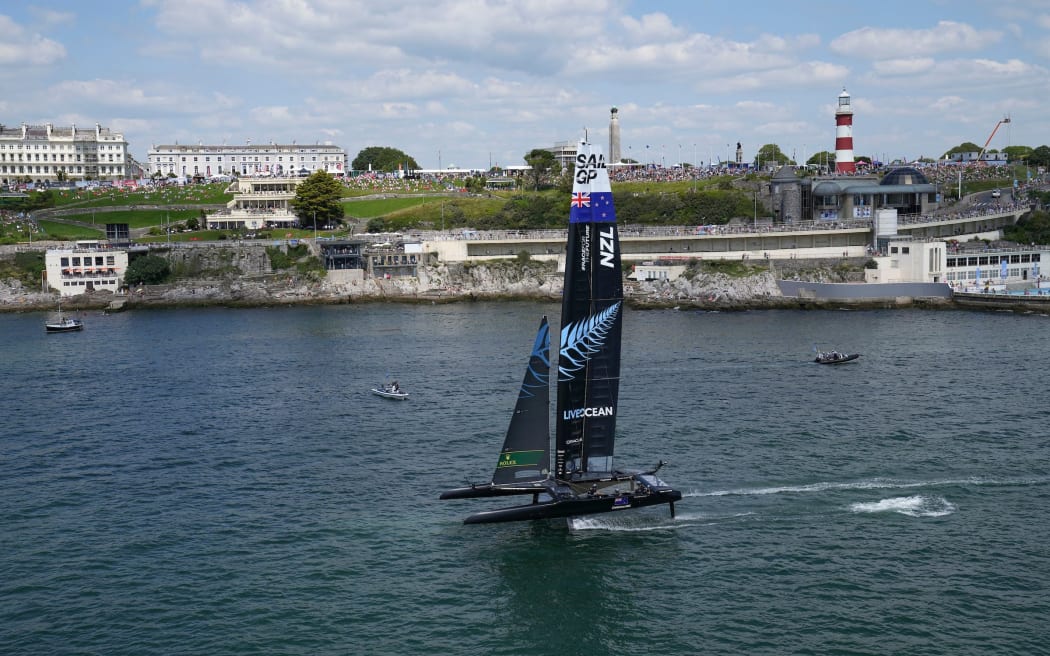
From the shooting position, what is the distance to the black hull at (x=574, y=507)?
3869cm

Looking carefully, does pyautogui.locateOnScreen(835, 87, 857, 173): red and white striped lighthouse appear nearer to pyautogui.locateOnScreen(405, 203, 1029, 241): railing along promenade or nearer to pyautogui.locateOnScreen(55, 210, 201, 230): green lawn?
pyautogui.locateOnScreen(405, 203, 1029, 241): railing along promenade

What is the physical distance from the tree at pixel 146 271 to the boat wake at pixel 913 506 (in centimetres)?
9621

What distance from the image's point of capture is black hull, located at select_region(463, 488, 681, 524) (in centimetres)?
3869

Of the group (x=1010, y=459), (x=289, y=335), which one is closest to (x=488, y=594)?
(x=1010, y=459)

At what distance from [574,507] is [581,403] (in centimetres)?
451

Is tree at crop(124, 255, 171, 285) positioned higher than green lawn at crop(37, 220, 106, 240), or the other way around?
green lawn at crop(37, 220, 106, 240)

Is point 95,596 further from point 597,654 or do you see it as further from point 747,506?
point 747,506

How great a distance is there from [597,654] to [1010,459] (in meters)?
26.9

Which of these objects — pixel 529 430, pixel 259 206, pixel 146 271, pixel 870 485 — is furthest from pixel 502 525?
pixel 259 206

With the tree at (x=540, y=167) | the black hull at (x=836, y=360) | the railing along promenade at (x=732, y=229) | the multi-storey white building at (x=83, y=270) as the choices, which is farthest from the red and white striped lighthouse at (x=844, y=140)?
the multi-storey white building at (x=83, y=270)

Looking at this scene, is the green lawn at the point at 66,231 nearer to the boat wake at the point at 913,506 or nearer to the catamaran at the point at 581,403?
the catamaran at the point at 581,403

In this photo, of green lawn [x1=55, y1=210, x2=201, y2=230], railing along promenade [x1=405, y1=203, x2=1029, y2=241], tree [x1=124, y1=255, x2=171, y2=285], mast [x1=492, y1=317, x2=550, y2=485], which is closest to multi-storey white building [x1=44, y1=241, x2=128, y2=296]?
tree [x1=124, y1=255, x2=171, y2=285]

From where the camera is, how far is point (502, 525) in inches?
1601

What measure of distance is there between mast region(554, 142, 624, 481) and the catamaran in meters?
0.04
